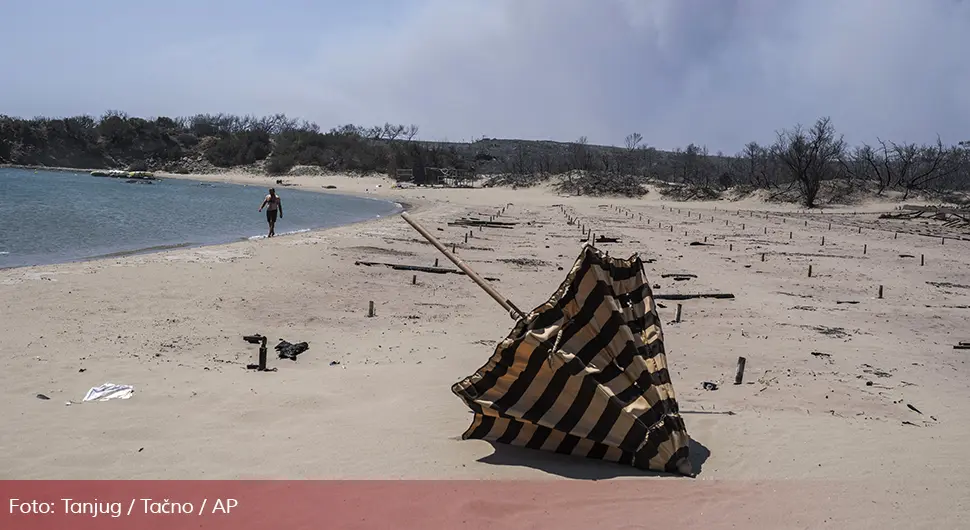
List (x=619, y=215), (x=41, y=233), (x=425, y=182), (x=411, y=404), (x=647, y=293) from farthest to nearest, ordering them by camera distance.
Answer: (x=425, y=182) → (x=619, y=215) → (x=41, y=233) → (x=411, y=404) → (x=647, y=293)

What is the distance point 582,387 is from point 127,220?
27.3m

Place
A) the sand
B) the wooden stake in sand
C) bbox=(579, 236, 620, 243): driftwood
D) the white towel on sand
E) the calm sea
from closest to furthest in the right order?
the sand → the white towel on sand → the wooden stake in sand → the calm sea → bbox=(579, 236, 620, 243): driftwood

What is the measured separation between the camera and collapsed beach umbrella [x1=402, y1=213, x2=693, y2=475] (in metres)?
5.01

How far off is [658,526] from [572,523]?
0.53m

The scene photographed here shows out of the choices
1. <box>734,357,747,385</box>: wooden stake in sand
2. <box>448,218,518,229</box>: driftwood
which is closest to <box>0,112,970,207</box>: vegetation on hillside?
<box>448,218,518,229</box>: driftwood

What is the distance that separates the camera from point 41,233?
22.0 m

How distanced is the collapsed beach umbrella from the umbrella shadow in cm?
5

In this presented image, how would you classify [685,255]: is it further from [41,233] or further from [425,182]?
[425,182]

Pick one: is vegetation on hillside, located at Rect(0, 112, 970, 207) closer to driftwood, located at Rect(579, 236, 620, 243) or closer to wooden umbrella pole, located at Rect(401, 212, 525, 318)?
driftwood, located at Rect(579, 236, 620, 243)

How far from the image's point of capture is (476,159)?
87.3 meters

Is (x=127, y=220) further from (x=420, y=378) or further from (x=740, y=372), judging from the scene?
(x=740, y=372)

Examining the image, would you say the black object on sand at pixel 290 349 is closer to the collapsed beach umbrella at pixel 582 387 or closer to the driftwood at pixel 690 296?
the collapsed beach umbrella at pixel 582 387

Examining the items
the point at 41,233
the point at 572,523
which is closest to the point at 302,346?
the point at 572,523

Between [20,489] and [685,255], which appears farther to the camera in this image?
[685,255]
